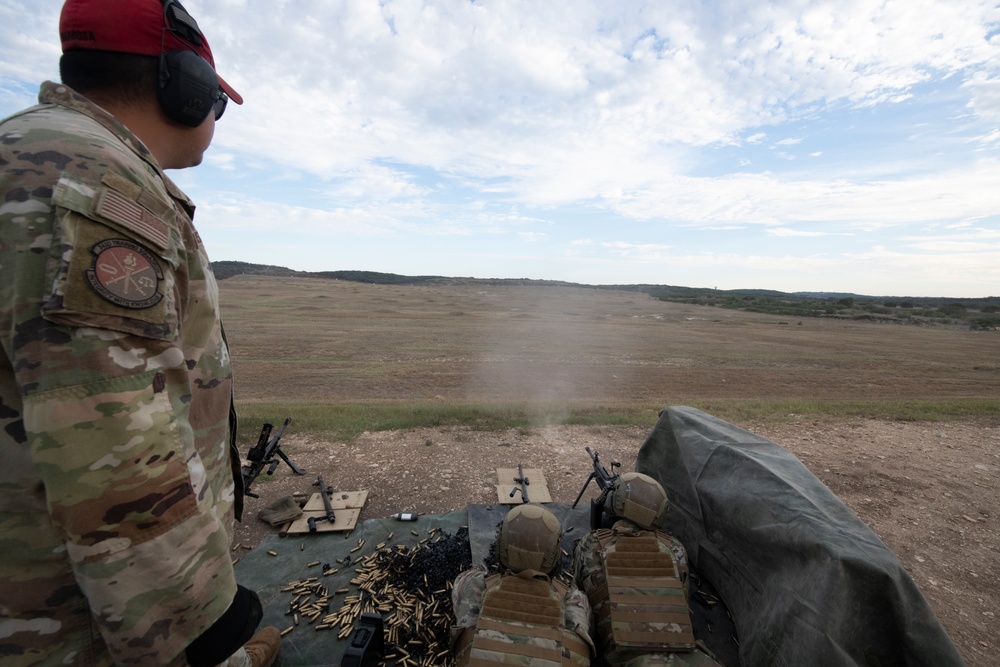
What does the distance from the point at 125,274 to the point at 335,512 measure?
Answer: 19.5 feet

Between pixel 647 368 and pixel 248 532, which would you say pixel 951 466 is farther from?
pixel 248 532

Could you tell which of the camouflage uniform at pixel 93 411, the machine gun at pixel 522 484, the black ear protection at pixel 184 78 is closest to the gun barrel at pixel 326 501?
the machine gun at pixel 522 484

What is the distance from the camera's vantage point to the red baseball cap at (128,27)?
1.48 meters

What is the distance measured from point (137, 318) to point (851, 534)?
4731 mm

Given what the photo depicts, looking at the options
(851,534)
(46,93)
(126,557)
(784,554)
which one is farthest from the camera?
(784,554)

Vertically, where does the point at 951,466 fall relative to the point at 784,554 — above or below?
below

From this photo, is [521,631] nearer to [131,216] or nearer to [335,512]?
[131,216]

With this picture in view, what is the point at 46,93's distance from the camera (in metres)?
1.46

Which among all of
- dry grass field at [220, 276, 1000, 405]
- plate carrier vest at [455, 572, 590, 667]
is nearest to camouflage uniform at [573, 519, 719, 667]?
plate carrier vest at [455, 572, 590, 667]

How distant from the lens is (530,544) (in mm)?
3920

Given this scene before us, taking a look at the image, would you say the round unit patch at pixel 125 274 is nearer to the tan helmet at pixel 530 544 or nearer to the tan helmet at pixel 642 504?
the tan helmet at pixel 530 544

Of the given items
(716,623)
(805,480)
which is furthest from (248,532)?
(805,480)

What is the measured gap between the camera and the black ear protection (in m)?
1.66

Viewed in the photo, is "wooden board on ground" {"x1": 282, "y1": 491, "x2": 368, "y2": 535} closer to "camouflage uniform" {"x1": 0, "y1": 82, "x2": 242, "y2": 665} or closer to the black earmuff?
"camouflage uniform" {"x1": 0, "y1": 82, "x2": 242, "y2": 665}
